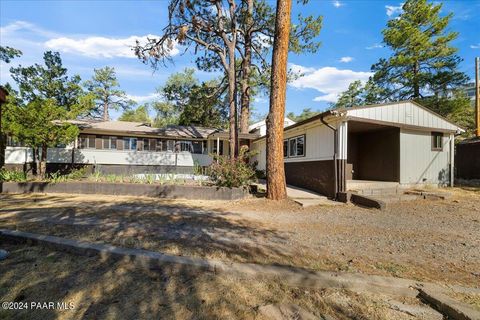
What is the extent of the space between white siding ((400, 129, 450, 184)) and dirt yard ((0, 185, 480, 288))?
2533 mm

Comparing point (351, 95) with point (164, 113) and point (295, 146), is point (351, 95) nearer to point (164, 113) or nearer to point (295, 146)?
point (295, 146)

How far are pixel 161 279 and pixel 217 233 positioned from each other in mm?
2113

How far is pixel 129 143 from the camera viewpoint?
2006cm

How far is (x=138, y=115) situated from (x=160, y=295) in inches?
2071

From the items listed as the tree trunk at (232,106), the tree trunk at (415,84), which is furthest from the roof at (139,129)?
the tree trunk at (415,84)

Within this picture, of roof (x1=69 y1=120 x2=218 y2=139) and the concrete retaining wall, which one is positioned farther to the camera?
roof (x1=69 y1=120 x2=218 y2=139)

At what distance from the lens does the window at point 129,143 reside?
19922 millimetres

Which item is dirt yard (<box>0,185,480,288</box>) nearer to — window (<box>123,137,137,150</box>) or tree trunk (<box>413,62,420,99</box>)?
window (<box>123,137,137,150</box>)

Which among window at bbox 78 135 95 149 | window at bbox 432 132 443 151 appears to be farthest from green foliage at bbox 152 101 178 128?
window at bbox 432 132 443 151

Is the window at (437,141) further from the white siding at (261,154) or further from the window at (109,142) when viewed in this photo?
the window at (109,142)

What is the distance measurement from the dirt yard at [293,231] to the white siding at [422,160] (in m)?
2.53

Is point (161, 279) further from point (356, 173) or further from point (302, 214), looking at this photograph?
point (356, 173)

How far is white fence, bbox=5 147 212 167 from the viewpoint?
17.1m

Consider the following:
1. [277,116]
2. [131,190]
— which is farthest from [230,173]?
[131,190]
